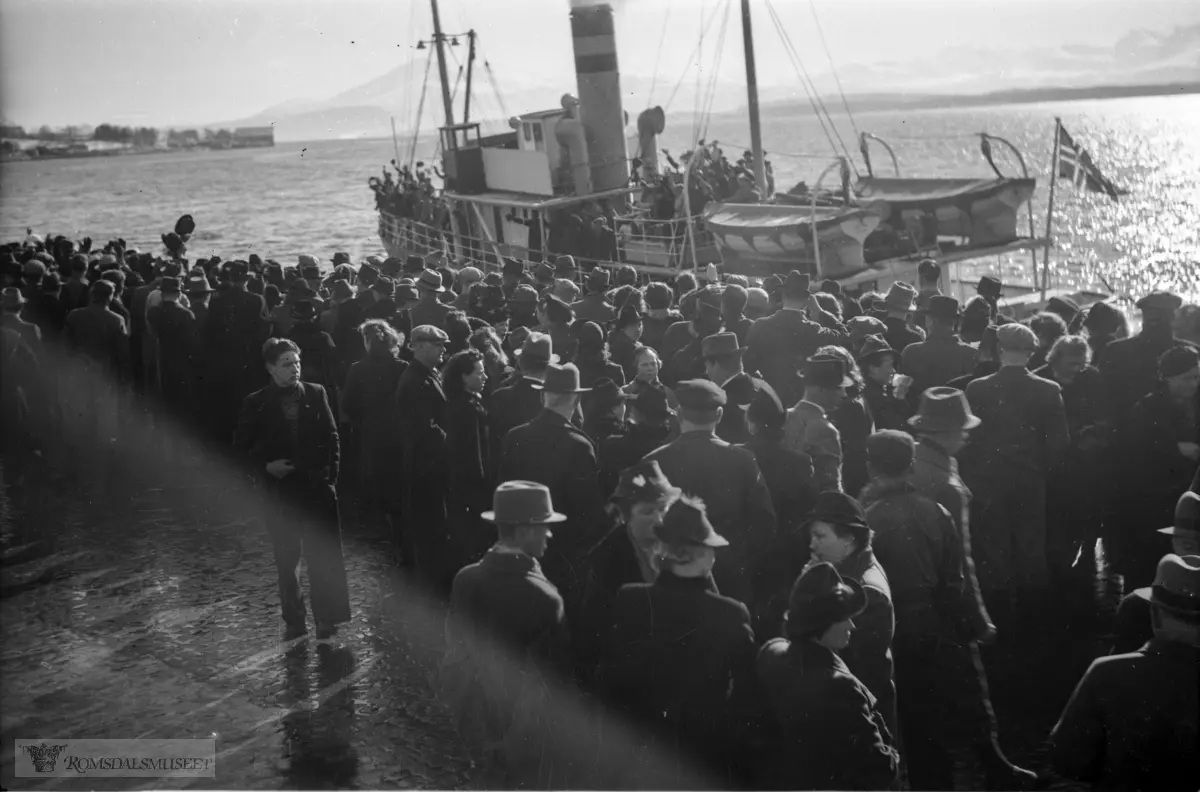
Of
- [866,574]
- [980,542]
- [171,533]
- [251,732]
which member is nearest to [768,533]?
[866,574]

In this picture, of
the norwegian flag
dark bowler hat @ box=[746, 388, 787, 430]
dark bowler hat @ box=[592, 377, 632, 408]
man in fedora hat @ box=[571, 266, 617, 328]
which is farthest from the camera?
the norwegian flag

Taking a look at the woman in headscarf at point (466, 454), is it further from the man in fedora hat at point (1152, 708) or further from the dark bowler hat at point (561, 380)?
the man in fedora hat at point (1152, 708)

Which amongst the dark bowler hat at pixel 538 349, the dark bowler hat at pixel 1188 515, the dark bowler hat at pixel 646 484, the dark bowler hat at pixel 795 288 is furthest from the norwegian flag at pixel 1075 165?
the dark bowler hat at pixel 646 484

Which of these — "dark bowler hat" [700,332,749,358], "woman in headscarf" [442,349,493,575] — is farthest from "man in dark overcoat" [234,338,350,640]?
"dark bowler hat" [700,332,749,358]

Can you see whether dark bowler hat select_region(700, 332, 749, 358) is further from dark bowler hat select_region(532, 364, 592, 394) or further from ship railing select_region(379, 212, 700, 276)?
ship railing select_region(379, 212, 700, 276)

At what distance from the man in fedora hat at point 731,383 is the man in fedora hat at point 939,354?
1.60m

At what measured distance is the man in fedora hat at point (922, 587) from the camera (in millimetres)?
4871

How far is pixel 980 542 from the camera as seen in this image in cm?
665

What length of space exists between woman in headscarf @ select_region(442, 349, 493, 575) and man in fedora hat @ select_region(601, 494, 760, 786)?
128 inches

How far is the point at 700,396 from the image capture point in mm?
5496

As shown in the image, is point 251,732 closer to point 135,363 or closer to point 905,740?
point 905,740

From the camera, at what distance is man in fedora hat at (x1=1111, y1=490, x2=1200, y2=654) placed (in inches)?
165

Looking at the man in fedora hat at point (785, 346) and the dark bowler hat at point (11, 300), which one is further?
the dark bowler hat at point (11, 300)

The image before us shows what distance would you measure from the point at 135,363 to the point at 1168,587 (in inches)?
467
